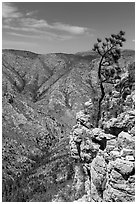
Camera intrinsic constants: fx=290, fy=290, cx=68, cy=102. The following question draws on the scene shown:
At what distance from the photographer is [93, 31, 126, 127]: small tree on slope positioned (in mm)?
28797

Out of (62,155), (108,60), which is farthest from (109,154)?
(62,155)

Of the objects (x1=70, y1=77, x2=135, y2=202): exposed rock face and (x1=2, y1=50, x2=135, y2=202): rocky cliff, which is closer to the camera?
(x1=70, y1=77, x2=135, y2=202): exposed rock face

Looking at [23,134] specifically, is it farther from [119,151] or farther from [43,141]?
[119,151]

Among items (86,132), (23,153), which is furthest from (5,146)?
(86,132)

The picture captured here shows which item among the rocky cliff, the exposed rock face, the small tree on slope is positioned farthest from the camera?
the small tree on slope

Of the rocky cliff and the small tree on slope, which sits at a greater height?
the small tree on slope

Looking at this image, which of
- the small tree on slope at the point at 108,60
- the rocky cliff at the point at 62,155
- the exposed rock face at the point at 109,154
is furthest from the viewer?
the small tree on slope at the point at 108,60

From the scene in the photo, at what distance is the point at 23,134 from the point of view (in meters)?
164

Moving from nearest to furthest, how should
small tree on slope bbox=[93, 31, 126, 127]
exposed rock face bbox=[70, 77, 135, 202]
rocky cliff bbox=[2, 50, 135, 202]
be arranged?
exposed rock face bbox=[70, 77, 135, 202] < rocky cliff bbox=[2, 50, 135, 202] < small tree on slope bbox=[93, 31, 126, 127]

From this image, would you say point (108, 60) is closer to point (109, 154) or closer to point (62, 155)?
point (109, 154)

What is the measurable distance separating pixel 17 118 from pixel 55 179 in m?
71.0

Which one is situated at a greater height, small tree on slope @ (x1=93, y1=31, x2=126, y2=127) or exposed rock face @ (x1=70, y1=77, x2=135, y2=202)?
small tree on slope @ (x1=93, y1=31, x2=126, y2=127)

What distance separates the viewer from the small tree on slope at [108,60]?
94.5 ft

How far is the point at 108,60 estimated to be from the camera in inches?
1183
